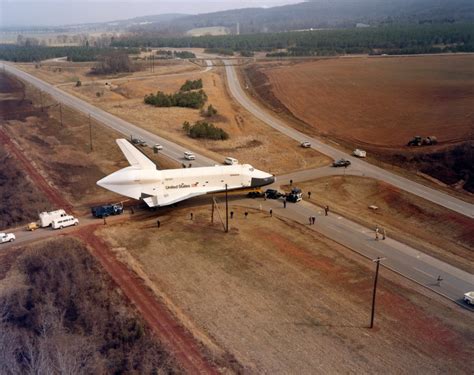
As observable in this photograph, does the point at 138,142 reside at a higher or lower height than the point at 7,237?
higher

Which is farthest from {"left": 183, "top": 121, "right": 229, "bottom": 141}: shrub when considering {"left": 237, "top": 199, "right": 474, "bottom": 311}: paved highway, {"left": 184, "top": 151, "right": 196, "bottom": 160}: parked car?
{"left": 237, "top": 199, "right": 474, "bottom": 311}: paved highway

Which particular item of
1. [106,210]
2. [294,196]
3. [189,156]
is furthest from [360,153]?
[106,210]

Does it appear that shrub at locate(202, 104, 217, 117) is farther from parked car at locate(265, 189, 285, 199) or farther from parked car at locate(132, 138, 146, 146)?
parked car at locate(265, 189, 285, 199)

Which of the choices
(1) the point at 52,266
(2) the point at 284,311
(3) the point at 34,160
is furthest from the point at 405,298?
(3) the point at 34,160

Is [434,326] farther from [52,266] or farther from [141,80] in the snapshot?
[141,80]

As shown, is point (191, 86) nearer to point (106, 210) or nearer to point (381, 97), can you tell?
point (381, 97)
